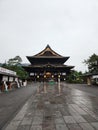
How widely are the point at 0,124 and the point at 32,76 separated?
1631 inches

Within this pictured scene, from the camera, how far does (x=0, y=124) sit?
529cm

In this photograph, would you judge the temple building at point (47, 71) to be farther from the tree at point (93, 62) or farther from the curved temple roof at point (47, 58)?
the tree at point (93, 62)

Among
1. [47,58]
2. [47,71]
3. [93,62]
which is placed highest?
[47,58]

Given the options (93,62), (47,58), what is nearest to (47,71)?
(47,58)

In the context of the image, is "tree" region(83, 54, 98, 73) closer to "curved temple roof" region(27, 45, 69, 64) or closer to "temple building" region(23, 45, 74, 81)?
"temple building" region(23, 45, 74, 81)

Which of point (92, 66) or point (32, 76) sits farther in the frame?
point (32, 76)

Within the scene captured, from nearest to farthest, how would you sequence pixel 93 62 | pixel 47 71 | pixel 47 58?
pixel 93 62 < pixel 47 71 < pixel 47 58

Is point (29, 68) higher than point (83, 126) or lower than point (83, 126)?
higher

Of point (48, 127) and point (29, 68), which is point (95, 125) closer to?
point (48, 127)

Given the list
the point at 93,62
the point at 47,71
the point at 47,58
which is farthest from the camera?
the point at 47,58

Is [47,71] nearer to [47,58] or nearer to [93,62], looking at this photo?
[47,58]

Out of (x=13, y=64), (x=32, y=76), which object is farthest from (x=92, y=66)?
(x=13, y=64)

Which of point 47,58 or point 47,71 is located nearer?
point 47,71

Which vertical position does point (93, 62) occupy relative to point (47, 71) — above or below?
above
